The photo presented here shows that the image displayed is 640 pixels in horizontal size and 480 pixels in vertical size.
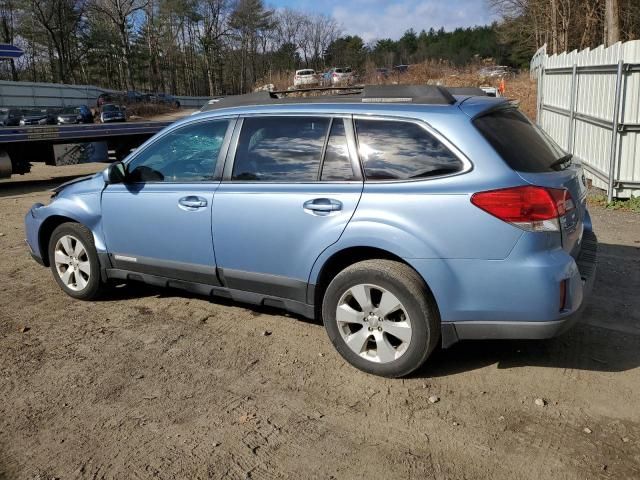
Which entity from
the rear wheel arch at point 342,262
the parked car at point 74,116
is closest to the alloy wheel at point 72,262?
the rear wheel arch at point 342,262

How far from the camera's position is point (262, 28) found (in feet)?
259

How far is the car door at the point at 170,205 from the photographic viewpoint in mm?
4445

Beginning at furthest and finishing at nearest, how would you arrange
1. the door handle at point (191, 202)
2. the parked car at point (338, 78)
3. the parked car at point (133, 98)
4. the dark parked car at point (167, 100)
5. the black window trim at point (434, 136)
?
the dark parked car at point (167, 100) < the parked car at point (133, 98) < the parked car at point (338, 78) < the door handle at point (191, 202) < the black window trim at point (434, 136)

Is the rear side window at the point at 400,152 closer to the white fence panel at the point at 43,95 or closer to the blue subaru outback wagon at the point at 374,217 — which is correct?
the blue subaru outback wagon at the point at 374,217

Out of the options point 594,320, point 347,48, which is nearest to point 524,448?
point 594,320

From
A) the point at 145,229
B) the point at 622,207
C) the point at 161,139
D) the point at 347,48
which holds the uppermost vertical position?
the point at 347,48

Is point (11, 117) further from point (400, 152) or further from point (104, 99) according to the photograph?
point (400, 152)

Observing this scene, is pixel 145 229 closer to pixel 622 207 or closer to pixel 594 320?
pixel 594 320

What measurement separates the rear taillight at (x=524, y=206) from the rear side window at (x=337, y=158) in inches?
34.4

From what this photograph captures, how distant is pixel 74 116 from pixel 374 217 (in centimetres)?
2879

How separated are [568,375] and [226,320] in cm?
256

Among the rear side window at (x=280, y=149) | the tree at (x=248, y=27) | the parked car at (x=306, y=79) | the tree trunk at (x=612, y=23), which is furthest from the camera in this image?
the tree at (x=248, y=27)

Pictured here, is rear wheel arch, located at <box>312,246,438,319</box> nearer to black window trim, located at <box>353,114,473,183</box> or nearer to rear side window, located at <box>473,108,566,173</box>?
black window trim, located at <box>353,114,473,183</box>

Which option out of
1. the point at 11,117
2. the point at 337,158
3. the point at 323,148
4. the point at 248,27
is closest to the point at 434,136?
the point at 337,158
